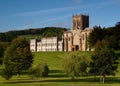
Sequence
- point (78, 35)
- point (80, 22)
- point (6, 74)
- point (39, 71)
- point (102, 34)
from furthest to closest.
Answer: point (80, 22)
point (78, 35)
point (102, 34)
point (39, 71)
point (6, 74)

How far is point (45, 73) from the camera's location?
220 feet

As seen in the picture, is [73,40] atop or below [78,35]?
below

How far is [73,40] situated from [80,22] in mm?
11394

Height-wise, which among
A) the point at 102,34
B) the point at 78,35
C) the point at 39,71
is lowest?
the point at 39,71

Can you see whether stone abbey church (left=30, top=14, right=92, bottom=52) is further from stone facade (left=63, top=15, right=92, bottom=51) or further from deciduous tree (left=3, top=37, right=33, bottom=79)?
deciduous tree (left=3, top=37, right=33, bottom=79)

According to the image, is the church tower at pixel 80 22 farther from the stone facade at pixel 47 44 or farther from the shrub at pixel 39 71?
the shrub at pixel 39 71

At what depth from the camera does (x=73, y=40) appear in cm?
14912

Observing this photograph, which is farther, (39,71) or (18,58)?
(18,58)

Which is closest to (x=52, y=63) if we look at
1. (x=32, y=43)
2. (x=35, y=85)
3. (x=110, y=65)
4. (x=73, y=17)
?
(x=110, y=65)

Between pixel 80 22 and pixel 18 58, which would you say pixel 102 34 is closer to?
pixel 80 22

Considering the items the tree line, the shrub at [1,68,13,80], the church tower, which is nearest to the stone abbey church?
the church tower

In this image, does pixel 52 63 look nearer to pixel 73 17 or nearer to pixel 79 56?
pixel 79 56

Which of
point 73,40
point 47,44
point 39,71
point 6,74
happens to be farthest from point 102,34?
point 6,74

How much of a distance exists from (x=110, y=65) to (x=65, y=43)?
290ft
